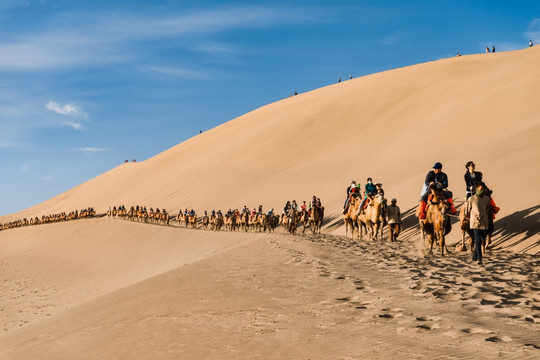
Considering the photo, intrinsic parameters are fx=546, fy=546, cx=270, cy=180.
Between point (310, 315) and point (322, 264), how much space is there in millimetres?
4626

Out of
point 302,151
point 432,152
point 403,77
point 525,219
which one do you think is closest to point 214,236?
point 525,219

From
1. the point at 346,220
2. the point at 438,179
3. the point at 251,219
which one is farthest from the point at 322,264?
the point at 251,219

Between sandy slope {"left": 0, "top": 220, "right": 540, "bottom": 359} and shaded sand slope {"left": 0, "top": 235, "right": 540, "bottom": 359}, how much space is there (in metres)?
0.02

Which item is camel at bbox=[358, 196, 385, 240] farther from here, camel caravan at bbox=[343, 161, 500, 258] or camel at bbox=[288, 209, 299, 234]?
camel at bbox=[288, 209, 299, 234]

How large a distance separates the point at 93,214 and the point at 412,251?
46779mm

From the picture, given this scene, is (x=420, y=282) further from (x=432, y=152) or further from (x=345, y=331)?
(x=432, y=152)

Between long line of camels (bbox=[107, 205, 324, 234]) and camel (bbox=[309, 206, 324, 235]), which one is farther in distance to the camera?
long line of camels (bbox=[107, 205, 324, 234])

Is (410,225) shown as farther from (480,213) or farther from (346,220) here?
(480,213)

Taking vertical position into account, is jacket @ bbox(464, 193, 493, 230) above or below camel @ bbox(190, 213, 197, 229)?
below

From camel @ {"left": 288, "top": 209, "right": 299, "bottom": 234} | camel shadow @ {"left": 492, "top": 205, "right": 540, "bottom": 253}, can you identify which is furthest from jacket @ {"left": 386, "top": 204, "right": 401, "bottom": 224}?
camel @ {"left": 288, "top": 209, "right": 299, "bottom": 234}

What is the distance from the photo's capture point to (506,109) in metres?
38.9

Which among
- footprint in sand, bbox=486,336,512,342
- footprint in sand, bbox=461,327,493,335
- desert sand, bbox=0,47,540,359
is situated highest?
desert sand, bbox=0,47,540,359

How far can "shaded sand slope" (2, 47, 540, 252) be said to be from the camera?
1011 inches

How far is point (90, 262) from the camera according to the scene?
2580 centimetres
